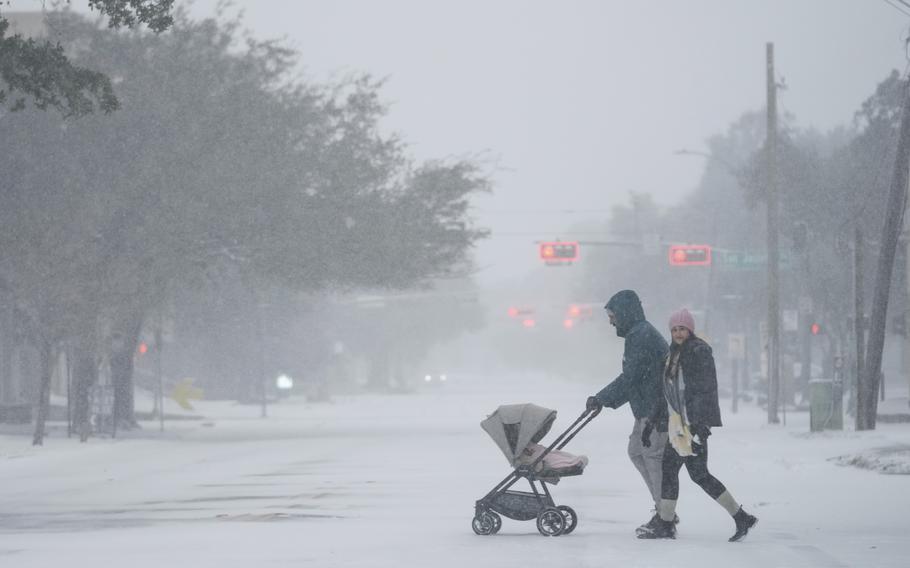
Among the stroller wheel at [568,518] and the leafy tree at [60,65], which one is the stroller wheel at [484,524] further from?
the leafy tree at [60,65]

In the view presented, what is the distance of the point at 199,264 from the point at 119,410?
5904 millimetres

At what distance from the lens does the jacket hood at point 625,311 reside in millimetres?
14234

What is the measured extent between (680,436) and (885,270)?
67.4 ft

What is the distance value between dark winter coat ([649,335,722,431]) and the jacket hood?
605mm

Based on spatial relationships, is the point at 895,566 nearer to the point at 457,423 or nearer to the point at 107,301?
the point at 107,301

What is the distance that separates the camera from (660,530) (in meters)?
13.6

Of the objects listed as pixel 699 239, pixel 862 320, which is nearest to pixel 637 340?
pixel 862 320

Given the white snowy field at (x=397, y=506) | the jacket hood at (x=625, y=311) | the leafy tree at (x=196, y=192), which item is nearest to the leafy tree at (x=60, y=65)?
the white snowy field at (x=397, y=506)

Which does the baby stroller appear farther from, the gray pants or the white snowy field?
the gray pants

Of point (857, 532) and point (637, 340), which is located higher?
point (637, 340)

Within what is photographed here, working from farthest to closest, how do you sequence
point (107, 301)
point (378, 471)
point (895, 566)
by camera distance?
point (107, 301), point (378, 471), point (895, 566)

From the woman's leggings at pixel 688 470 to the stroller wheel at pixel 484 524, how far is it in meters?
1.52

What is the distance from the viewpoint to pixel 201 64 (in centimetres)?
4116

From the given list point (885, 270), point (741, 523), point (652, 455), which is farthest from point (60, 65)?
point (885, 270)
